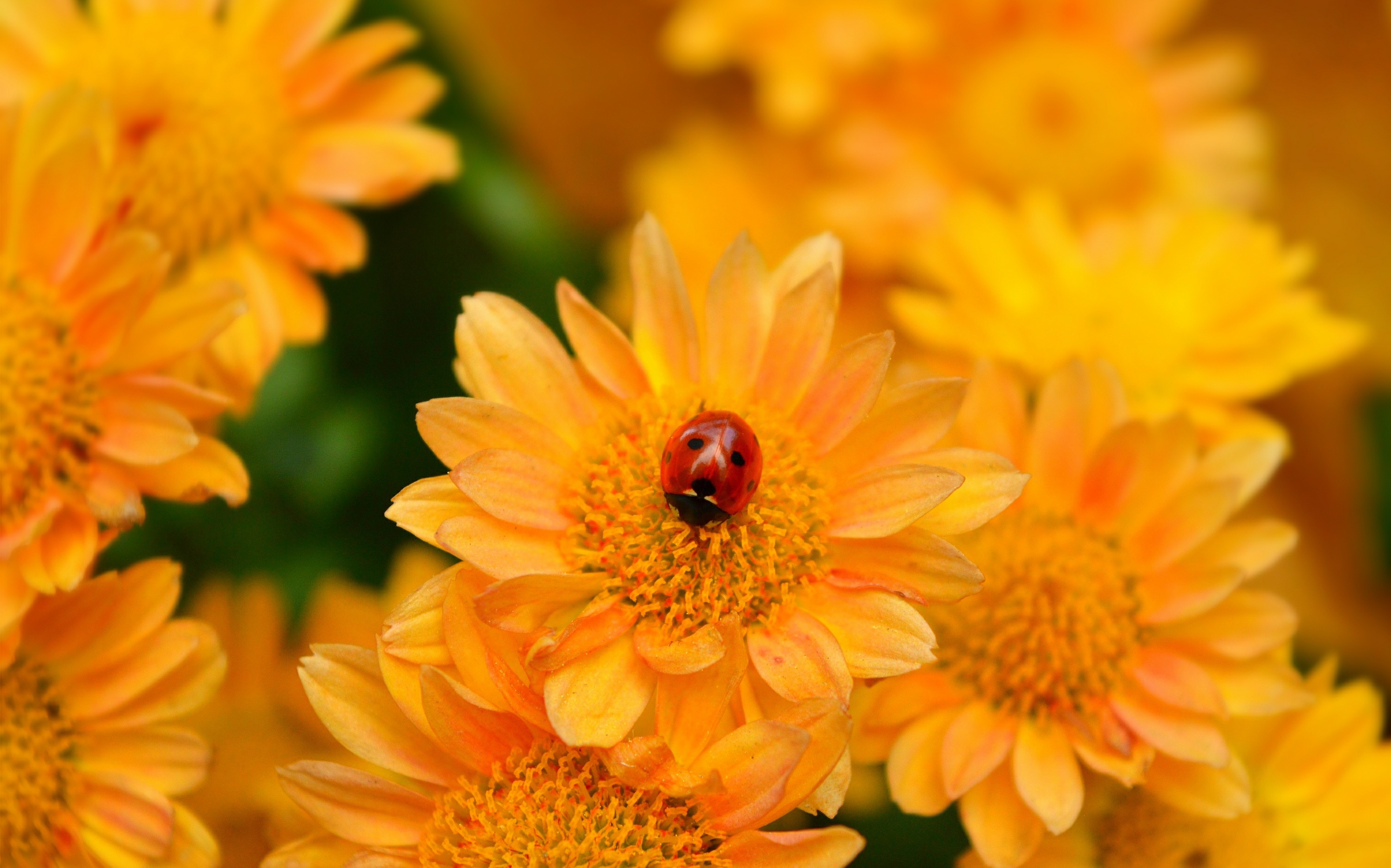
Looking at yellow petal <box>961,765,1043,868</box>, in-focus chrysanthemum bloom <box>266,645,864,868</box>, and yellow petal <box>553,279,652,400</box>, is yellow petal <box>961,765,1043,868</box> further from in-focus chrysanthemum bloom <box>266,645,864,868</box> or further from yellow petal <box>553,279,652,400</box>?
yellow petal <box>553,279,652,400</box>

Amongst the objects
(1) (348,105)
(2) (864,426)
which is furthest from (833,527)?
(1) (348,105)

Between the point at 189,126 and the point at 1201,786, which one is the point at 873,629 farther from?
the point at 189,126

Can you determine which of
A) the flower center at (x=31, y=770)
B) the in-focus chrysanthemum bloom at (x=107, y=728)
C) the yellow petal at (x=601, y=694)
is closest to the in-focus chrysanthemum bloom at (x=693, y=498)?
the yellow petal at (x=601, y=694)

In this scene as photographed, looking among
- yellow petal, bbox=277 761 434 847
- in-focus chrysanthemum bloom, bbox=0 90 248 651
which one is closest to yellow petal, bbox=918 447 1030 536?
yellow petal, bbox=277 761 434 847

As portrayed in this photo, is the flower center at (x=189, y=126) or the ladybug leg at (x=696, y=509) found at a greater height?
Answer: the flower center at (x=189, y=126)

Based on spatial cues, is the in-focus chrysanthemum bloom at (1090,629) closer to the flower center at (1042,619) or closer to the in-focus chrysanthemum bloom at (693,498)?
the flower center at (1042,619)

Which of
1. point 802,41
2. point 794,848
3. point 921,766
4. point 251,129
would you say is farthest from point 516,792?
point 802,41

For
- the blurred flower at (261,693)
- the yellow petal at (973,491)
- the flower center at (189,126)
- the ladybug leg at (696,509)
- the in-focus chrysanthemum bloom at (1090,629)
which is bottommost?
the blurred flower at (261,693)

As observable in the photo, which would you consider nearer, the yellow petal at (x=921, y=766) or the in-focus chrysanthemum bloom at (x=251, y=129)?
the yellow petal at (x=921, y=766)
